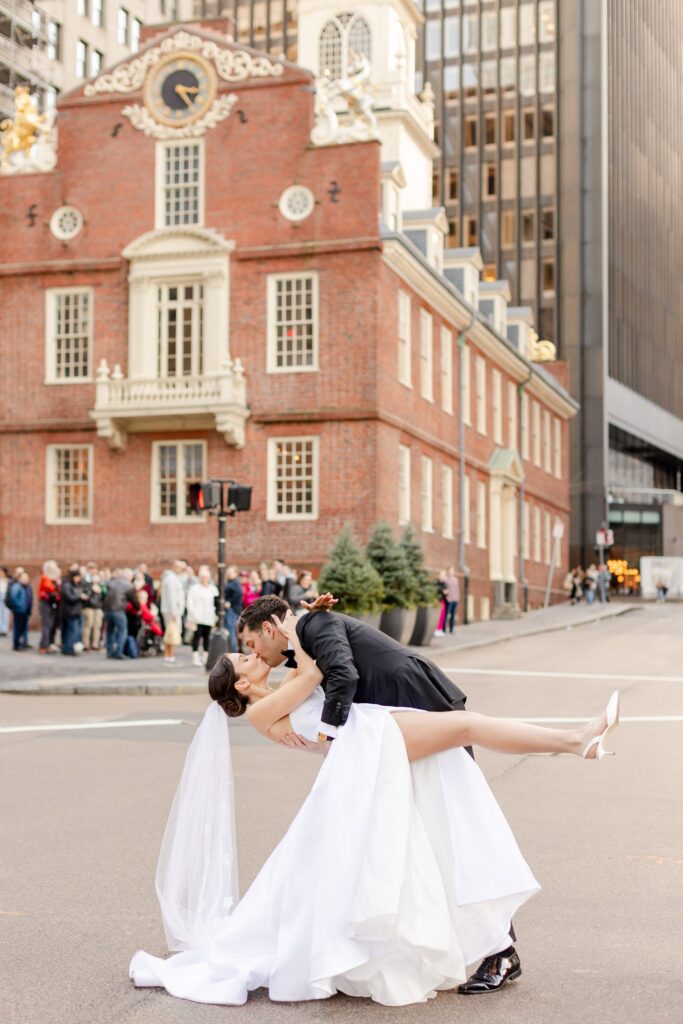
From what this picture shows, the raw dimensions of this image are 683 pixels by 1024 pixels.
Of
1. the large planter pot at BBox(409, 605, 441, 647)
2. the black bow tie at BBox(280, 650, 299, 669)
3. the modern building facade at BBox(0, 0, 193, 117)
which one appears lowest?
the large planter pot at BBox(409, 605, 441, 647)

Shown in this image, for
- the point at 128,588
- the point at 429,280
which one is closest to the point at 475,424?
the point at 429,280

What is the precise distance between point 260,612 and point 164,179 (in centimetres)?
3149

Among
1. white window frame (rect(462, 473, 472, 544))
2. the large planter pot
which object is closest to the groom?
the large planter pot

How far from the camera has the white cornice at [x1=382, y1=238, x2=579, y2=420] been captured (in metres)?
35.1

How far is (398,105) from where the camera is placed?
44.8 meters

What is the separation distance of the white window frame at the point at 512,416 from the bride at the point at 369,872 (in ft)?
145

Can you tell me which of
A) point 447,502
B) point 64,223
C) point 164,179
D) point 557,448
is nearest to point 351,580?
point 164,179

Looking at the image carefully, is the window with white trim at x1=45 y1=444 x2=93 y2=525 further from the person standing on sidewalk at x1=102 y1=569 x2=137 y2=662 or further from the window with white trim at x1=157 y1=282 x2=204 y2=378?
the person standing on sidewalk at x1=102 y1=569 x2=137 y2=662

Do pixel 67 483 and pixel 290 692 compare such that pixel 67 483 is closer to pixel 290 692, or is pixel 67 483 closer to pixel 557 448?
pixel 557 448

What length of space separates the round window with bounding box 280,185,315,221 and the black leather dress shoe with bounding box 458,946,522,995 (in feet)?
99.2

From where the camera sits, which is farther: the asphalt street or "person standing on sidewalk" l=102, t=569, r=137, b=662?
"person standing on sidewalk" l=102, t=569, r=137, b=662

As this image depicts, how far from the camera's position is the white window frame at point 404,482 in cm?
3606

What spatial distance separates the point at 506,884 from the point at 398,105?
4210 cm

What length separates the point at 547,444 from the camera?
187 ft
